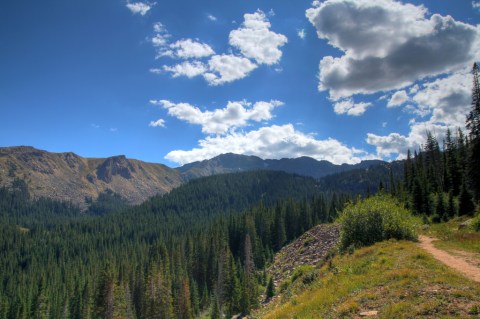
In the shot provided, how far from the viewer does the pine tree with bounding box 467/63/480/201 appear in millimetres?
58688

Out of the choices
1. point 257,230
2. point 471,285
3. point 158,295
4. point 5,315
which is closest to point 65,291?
point 5,315

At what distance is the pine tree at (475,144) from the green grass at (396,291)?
4339 centimetres

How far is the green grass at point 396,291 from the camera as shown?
45.4ft

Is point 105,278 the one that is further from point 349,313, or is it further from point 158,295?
point 349,313

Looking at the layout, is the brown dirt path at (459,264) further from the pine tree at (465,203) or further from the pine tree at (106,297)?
the pine tree at (106,297)

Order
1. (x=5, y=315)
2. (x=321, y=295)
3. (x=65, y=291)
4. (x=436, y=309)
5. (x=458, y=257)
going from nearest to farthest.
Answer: (x=436, y=309), (x=321, y=295), (x=458, y=257), (x=5, y=315), (x=65, y=291)

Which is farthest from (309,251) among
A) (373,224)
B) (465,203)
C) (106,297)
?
(373,224)

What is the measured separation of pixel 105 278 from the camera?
71312 mm

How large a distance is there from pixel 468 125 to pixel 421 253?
49.1 m

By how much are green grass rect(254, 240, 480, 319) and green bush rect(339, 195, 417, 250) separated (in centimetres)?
920

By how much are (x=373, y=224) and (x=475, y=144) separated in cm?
3787

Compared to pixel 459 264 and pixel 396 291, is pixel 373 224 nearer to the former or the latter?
pixel 459 264

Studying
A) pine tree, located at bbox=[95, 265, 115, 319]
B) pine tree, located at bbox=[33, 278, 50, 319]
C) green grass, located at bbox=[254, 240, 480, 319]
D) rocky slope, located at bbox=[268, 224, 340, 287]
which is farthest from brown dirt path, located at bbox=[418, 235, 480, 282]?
pine tree, located at bbox=[33, 278, 50, 319]

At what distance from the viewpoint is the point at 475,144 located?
60.0 m
